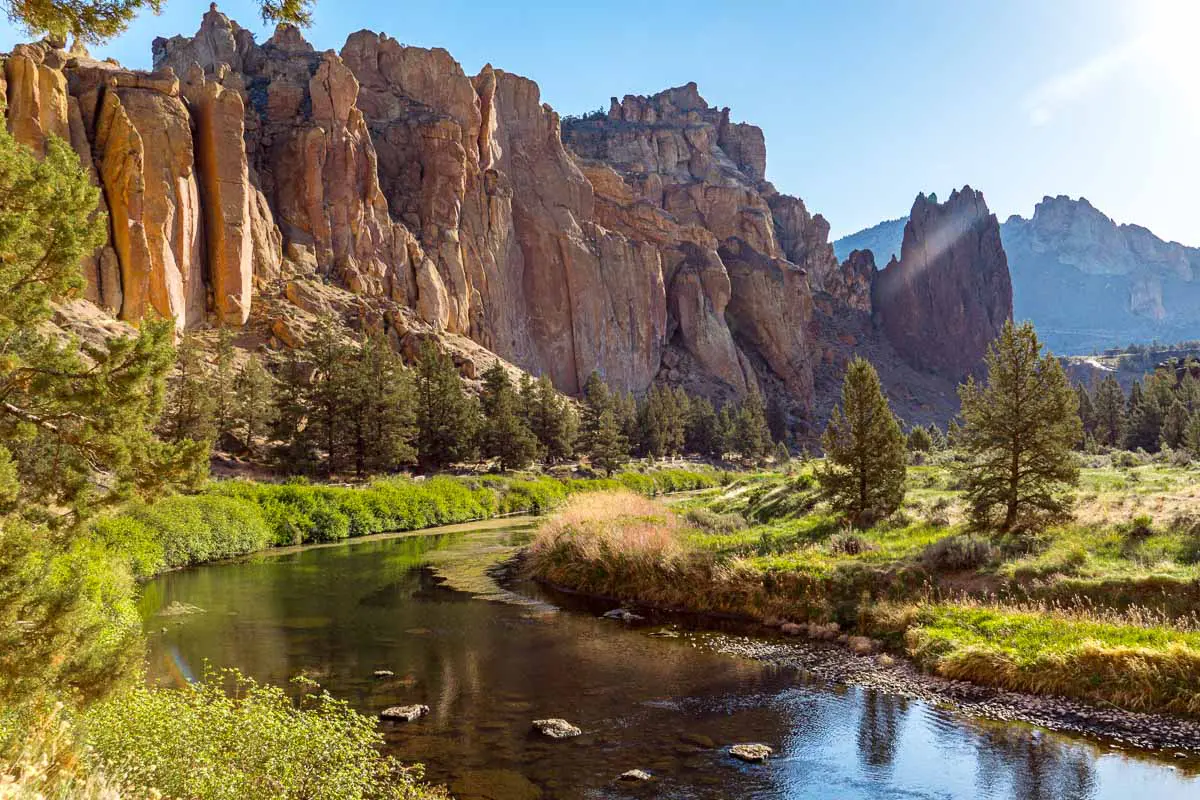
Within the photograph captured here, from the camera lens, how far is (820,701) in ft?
50.1

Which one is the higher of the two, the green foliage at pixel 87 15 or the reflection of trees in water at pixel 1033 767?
the green foliage at pixel 87 15

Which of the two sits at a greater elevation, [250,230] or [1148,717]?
[250,230]

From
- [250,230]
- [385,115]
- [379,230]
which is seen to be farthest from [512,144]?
[250,230]

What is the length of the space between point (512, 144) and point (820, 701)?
112483mm

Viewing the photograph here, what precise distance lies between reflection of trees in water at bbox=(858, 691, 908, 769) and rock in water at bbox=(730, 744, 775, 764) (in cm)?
156

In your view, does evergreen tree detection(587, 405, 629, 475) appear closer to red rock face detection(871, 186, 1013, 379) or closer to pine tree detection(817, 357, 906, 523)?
pine tree detection(817, 357, 906, 523)

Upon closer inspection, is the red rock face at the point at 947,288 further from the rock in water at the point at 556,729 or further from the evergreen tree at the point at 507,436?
the rock in water at the point at 556,729

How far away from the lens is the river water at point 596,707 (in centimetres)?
1145

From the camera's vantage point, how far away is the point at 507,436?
217ft

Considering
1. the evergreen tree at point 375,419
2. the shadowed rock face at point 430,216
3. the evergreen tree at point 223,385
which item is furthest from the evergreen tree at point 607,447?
the evergreen tree at point 223,385

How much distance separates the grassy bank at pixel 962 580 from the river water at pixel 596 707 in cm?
212

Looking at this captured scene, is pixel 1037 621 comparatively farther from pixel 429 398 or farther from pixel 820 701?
pixel 429 398

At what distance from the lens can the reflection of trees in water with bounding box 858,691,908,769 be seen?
12.5 meters

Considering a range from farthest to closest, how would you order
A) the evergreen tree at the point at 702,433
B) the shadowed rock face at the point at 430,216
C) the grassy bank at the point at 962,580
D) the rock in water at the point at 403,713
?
the evergreen tree at the point at 702,433 < the shadowed rock face at the point at 430,216 < the grassy bank at the point at 962,580 < the rock in water at the point at 403,713
